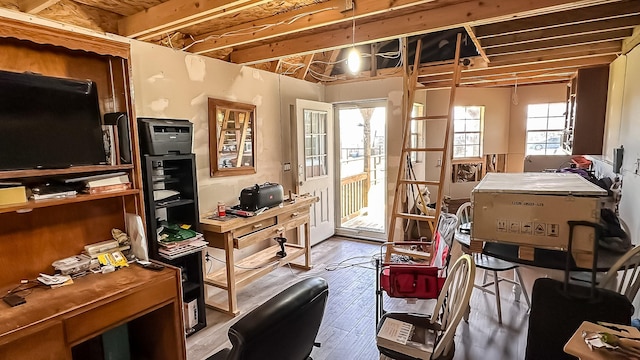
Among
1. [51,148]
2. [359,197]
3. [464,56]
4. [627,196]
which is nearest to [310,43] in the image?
[464,56]

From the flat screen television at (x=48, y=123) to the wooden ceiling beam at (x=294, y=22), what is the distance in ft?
3.93

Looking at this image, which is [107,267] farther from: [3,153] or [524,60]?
[524,60]

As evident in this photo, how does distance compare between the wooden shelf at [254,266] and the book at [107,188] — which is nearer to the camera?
the book at [107,188]

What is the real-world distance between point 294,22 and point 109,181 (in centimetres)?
177

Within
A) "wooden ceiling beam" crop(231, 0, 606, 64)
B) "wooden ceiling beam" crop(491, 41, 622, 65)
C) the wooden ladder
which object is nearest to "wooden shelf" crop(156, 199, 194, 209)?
"wooden ceiling beam" crop(231, 0, 606, 64)

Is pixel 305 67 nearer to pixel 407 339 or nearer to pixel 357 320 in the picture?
pixel 357 320

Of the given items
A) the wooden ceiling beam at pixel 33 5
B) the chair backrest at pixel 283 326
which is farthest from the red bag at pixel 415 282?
the wooden ceiling beam at pixel 33 5

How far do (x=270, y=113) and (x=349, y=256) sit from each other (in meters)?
2.03

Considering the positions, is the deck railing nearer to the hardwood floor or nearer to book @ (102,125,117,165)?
the hardwood floor

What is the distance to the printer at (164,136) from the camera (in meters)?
2.37

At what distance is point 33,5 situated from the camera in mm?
2002

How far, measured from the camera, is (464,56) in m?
3.97

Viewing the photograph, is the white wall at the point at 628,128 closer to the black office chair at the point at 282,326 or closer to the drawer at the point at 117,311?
the black office chair at the point at 282,326

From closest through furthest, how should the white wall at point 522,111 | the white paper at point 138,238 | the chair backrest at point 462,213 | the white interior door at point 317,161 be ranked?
1. the white paper at point 138,238
2. the chair backrest at point 462,213
3. the white interior door at point 317,161
4. the white wall at point 522,111
